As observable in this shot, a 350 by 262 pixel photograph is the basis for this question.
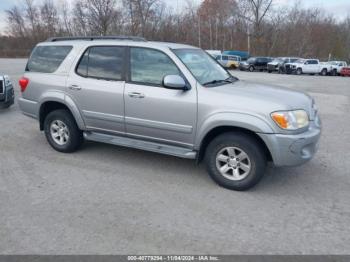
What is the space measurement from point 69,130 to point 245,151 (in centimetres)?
291

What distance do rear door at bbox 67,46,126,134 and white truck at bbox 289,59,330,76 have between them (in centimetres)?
3069

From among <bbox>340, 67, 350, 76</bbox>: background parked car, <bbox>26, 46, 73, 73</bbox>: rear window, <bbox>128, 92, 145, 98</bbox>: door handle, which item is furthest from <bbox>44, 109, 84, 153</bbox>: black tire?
<bbox>340, 67, 350, 76</bbox>: background parked car

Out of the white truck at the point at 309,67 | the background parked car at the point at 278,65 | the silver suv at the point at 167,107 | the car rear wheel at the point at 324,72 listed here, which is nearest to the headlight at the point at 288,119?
the silver suv at the point at 167,107

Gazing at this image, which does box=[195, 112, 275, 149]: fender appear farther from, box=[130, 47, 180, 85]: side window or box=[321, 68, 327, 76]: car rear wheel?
box=[321, 68, 327, 76]: car rear wheel

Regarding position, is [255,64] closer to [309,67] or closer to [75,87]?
[309,67]

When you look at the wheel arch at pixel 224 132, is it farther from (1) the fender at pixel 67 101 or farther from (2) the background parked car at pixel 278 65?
(2) the background parked car at pixel 278 65

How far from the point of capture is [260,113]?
12.1 feet

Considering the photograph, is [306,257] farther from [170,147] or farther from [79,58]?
[79,58]

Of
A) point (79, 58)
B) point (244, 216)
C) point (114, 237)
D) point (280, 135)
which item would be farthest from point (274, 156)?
point (79, 58)

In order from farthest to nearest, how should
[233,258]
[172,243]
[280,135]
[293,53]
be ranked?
[293,53] < [280,135] < [172,243] < [233,258]

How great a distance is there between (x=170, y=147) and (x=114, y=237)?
164cm

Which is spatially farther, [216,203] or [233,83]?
[233,83]

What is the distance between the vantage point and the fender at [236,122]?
3656 mm

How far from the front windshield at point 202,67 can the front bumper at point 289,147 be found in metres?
1.17
